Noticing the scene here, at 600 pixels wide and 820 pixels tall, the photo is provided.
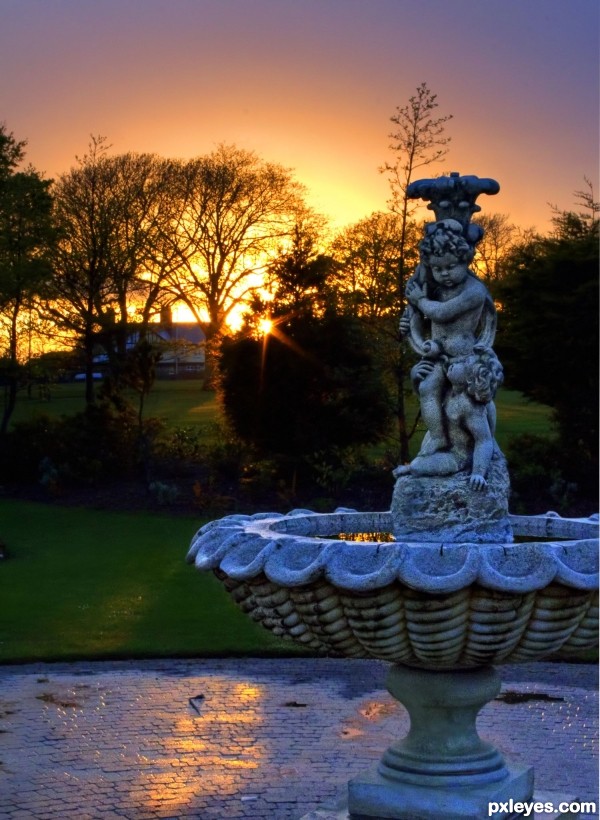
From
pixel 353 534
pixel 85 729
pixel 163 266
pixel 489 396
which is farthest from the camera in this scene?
pixel 163 266

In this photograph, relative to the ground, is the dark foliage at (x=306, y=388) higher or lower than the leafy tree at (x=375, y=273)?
lower

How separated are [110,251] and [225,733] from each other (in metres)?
23.1

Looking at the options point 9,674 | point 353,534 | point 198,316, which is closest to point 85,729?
point 9,674

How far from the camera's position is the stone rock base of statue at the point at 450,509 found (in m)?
6.15

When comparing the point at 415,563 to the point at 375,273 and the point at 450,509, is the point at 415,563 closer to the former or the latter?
the point at 450,509

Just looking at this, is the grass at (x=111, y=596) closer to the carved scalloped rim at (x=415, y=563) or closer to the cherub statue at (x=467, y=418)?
the cherub statue at (x=467, y=418)

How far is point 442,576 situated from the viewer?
16.4 feet

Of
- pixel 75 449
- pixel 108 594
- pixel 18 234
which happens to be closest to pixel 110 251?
pixel 18 234

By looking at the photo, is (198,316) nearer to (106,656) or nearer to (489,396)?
(106,656)

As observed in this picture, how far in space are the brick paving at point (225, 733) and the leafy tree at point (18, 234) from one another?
15.5 meters

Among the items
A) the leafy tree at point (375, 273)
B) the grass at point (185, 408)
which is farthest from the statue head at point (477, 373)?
the grass at point (185, 408)

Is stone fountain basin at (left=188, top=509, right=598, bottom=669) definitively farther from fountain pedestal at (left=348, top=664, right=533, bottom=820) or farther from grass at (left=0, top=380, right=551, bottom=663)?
grass at (left=0, top=380, right=551, bottom=663)

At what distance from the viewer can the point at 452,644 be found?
17.1 ft

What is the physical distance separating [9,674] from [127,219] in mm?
23821
